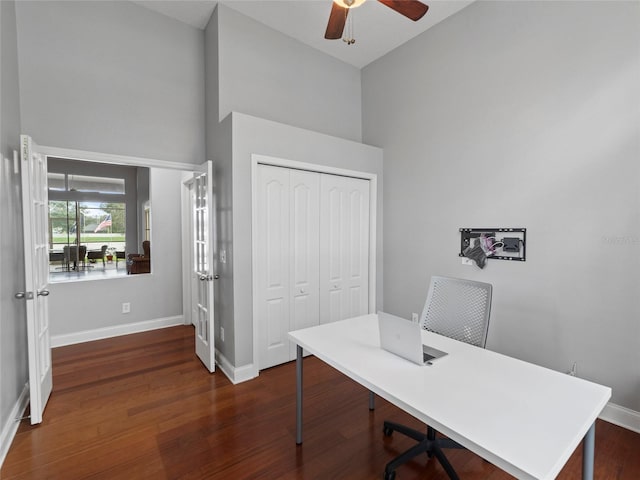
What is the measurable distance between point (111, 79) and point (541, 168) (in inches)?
155

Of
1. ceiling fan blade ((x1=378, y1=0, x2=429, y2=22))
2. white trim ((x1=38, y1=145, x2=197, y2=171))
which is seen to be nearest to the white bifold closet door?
white trim ((x1=38, y1=145, x2=197, y2=171))

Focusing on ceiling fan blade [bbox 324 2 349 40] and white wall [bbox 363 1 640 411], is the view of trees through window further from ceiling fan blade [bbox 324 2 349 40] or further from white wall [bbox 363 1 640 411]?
white wall [bbox 363 1 640 411]

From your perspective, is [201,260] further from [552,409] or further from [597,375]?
[597,375]

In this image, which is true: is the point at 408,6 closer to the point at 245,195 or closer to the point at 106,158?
the point at 245,195

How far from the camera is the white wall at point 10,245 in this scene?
1976 mm

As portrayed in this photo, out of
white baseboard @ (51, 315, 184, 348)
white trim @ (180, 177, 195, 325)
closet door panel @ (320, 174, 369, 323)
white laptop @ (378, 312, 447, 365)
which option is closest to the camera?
white laptop @ (378, 312, 447, 365)

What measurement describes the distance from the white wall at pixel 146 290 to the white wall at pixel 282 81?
1.84 metres

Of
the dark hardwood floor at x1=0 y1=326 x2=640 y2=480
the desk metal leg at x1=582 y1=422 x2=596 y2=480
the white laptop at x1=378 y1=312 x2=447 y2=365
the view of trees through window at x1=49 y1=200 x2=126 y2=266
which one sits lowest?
the dark hardwood floor at x1=0 y1=326 x2=640 y2=480

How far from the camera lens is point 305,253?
324cm

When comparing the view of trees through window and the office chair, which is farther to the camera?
the view of trees through window

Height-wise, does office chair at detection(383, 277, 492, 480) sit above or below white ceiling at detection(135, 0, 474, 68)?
below

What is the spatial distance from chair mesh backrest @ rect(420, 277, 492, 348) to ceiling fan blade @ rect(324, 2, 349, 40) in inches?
75.6

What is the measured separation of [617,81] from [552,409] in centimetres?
236

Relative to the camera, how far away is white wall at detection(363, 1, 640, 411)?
214cm
